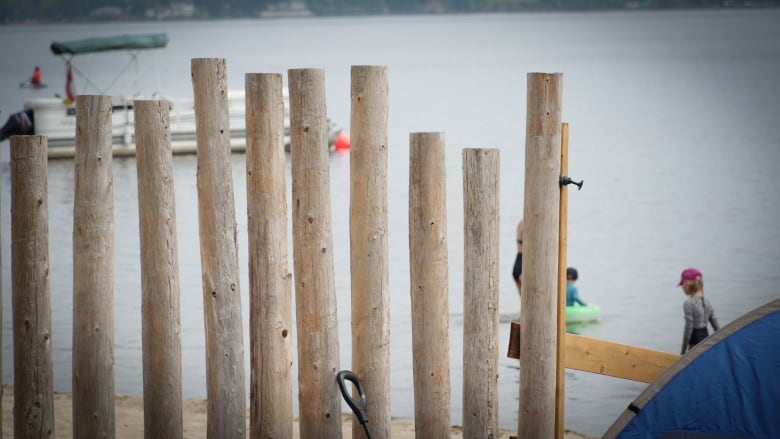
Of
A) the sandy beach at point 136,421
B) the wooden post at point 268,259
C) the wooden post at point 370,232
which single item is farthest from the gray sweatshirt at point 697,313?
the wooden post at point 268,259

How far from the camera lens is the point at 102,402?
6547mm

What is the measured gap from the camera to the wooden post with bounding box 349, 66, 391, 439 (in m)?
6.52

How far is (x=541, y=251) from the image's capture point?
262 inches

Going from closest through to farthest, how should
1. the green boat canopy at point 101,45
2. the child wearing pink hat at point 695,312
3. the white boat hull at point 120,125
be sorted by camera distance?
1. the child wearing pink hat at point 695,312
2. the white boat hull at point 120,125
3. the green boat canopy at point 101,45

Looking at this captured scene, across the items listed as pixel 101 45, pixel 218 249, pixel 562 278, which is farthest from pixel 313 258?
pixel 101 45

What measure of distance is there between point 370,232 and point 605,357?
5.19ft

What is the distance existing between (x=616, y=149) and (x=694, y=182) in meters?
10.6

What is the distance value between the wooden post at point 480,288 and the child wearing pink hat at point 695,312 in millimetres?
5507

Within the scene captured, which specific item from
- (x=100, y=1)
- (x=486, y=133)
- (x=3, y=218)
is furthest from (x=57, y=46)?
(x=100, y=1)

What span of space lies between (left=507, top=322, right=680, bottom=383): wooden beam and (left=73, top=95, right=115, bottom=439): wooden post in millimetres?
2171

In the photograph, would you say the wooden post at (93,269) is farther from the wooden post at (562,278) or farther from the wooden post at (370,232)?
the wooden post at (562,278)

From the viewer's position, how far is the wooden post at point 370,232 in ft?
21.4

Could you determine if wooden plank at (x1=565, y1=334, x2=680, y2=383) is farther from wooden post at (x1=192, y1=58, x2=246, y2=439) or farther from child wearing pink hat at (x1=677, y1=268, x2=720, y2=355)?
child wearing pink hat at (x1=677, y1=268, x2=720, y2=355)

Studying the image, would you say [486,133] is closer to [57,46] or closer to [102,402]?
[57,46]
